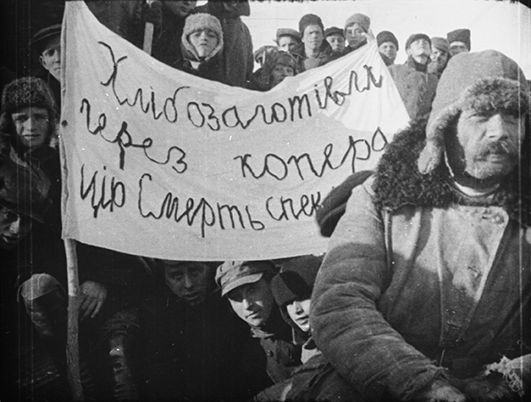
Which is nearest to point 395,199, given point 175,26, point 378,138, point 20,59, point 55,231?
point 378,138

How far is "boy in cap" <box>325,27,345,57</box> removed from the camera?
208 inches

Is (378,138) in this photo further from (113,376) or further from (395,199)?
(113,376)

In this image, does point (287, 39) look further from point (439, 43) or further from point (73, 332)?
point (73, 332)

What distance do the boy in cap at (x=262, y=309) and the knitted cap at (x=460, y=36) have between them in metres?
1.71

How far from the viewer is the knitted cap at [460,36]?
5.34m

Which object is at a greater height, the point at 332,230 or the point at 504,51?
the point at 504,51

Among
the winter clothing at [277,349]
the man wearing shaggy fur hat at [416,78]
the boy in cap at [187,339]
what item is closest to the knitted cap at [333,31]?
the man wearing shaggy fur hat at [416,78]

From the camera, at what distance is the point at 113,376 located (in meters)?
5.14

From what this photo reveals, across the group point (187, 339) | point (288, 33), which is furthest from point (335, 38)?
point (187, 339)

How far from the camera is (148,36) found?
206 inches

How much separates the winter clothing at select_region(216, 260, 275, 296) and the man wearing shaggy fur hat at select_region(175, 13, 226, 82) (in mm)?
1082

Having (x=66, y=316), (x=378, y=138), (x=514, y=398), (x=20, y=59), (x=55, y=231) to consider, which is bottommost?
(x=514, y=398)

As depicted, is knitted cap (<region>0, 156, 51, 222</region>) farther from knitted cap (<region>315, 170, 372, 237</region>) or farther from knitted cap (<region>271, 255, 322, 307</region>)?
knitted cap (<region>315, 170, 372, 237</region>)

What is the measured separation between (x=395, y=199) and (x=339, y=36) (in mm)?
1009
